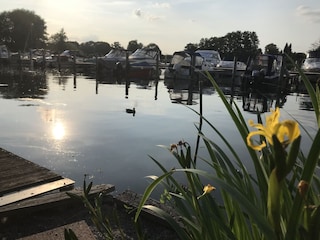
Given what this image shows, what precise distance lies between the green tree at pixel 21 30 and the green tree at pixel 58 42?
5.39 metres

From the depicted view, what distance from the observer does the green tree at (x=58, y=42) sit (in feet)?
323

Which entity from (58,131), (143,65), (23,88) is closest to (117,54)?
(143,65)

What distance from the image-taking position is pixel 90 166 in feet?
22.8

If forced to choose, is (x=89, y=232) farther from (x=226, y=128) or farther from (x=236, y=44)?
(x=236, y=44)

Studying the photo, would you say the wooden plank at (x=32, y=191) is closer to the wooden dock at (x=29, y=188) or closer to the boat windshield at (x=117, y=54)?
the wooden dock at (x=29, y=188)

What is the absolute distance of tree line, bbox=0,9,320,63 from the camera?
8656 centimetres

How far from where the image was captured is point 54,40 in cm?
10075

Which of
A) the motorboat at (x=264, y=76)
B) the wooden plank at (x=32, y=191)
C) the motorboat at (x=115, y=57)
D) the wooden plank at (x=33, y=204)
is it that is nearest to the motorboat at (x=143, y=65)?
the motorboat at (x=115, y=57)

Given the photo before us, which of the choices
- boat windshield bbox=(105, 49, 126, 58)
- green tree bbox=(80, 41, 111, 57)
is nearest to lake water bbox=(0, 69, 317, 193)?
boat windshield bbox=(105, 49, 126, 58)

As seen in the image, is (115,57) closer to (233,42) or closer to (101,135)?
(101,135)

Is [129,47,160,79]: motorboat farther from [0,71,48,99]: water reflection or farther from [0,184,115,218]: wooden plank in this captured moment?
[0,184,115,218]: wooden plank

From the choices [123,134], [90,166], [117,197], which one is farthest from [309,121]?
[117,197]

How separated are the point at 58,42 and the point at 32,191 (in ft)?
328

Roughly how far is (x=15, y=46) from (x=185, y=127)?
85.4 m
